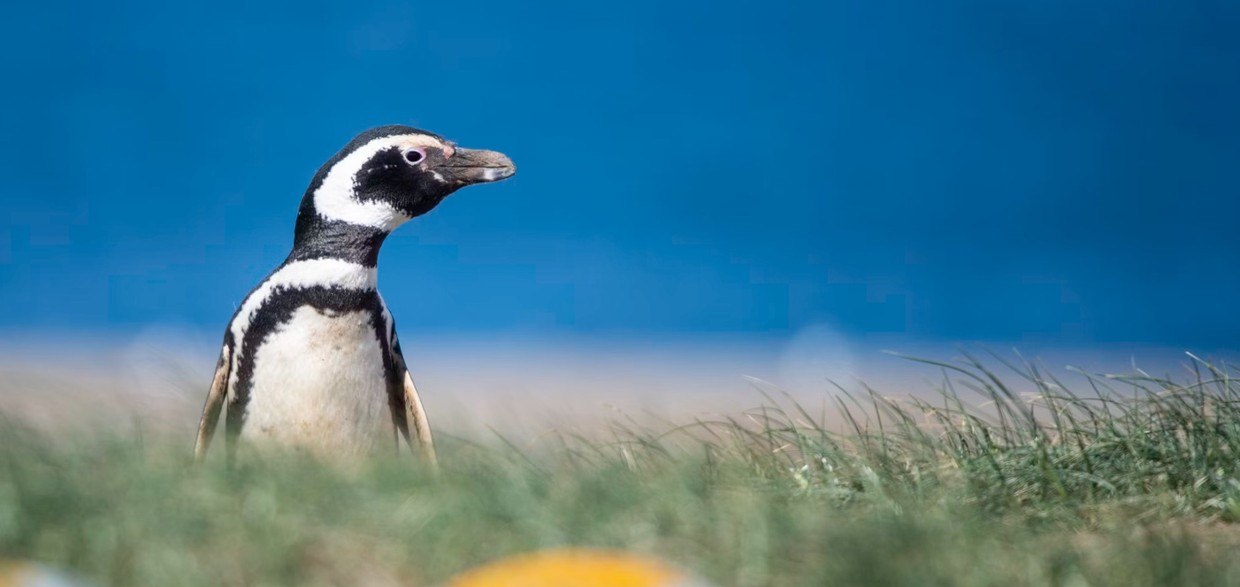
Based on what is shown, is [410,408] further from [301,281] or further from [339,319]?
[301,281]

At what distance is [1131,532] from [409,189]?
8.27 feet

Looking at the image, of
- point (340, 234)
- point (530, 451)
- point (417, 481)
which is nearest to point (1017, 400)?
point (530, 451)

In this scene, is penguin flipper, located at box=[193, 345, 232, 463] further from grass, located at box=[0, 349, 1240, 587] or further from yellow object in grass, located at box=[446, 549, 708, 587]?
yellow object in grass, located at box=[446, 549, 708, 587]

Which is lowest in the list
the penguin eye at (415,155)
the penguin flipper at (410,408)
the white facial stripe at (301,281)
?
the penguin flipper at (410,408)

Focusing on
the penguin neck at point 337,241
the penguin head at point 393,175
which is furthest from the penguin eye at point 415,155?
the penguin neck at point 337,241

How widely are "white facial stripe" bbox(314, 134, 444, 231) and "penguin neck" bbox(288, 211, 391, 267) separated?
2 cm

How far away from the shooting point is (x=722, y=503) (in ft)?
9.18

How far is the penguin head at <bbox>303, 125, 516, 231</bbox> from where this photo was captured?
4.28 m

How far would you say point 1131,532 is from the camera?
307 cm

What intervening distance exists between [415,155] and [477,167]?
0.72ft

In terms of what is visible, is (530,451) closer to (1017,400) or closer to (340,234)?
(340,234)

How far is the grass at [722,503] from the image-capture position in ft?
8.13

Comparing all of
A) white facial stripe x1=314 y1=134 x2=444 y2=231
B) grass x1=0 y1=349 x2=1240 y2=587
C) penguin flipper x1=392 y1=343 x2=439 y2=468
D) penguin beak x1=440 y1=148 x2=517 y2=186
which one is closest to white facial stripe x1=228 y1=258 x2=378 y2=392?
white facial stripe x1=314 y1=134 x2=444 y2=231

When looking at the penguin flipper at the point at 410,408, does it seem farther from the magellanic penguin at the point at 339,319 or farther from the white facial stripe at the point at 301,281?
the white facial stripe at the point at 301,281
